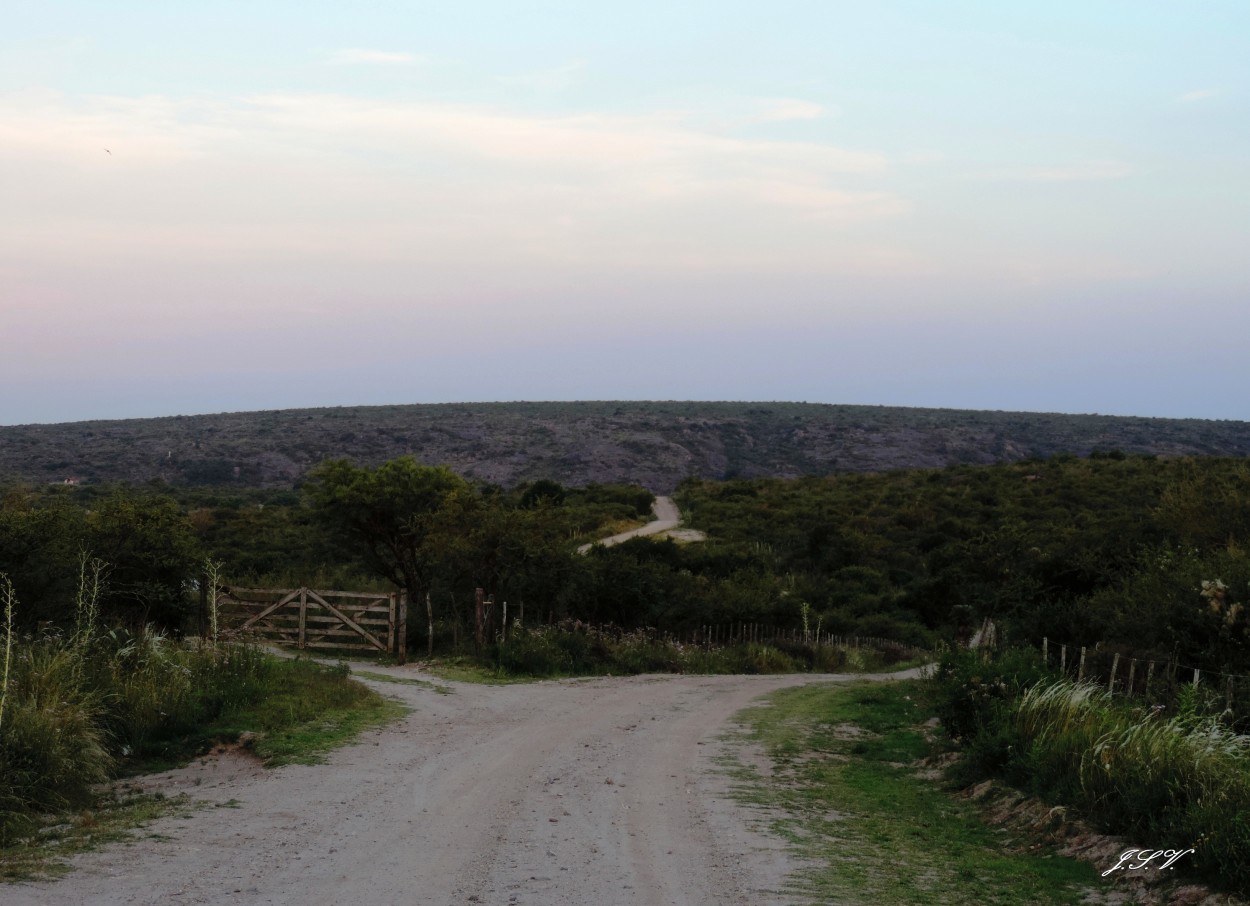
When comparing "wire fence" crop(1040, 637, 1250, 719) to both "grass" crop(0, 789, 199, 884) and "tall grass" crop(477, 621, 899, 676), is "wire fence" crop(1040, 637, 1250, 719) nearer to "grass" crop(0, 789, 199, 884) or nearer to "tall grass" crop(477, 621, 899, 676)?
"grass" crop(0, 789, 199, 884)

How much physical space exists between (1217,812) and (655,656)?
18209 millimetres

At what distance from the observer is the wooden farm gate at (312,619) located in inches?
953

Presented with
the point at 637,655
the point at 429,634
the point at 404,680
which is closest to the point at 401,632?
the point at 429,634

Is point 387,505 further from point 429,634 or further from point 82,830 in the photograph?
point 82,830

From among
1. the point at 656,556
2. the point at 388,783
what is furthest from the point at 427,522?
the point at 388,783

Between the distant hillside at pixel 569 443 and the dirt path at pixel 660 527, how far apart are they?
19032mm

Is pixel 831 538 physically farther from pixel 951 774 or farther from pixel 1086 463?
pixel 951 774

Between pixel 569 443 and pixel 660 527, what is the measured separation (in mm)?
46525

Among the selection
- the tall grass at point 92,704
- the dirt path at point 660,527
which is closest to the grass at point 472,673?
the tall grass at point 92,704

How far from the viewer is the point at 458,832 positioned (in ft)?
30.5

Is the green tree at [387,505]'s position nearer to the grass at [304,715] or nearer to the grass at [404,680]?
the grass at [404,680]

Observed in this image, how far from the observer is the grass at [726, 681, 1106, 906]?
8062mm

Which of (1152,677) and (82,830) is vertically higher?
(1152,677)

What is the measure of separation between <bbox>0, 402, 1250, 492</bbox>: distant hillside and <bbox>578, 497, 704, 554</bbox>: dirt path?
19.0 meters
